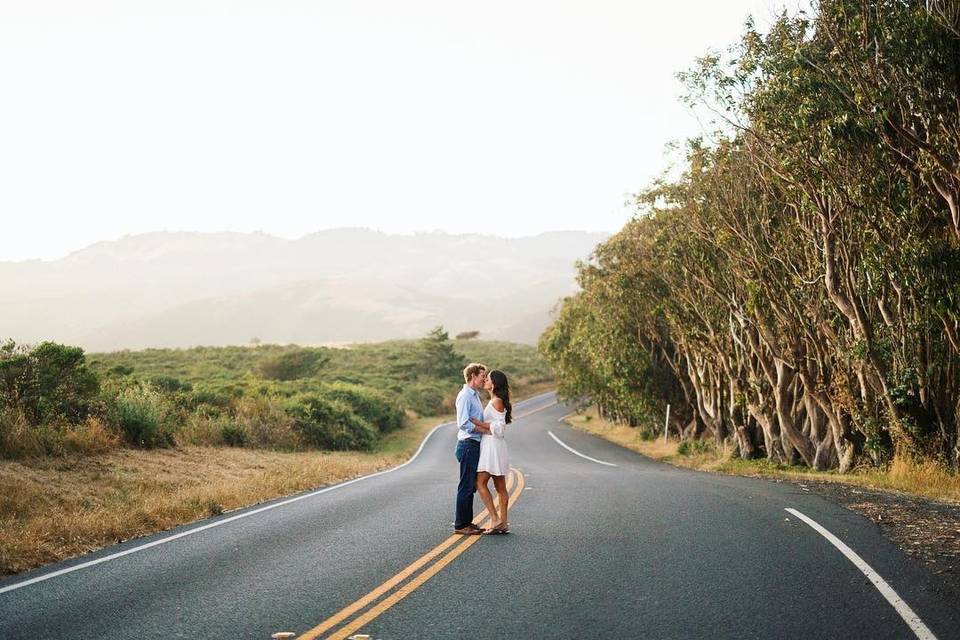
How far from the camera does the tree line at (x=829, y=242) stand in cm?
1392

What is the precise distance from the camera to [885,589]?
6.84 metres

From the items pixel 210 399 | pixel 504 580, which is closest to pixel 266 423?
pixel 210 399

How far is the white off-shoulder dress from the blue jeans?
0.29 ft

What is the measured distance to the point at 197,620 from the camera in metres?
6.21

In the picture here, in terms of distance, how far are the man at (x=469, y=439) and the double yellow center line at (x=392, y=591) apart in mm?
293

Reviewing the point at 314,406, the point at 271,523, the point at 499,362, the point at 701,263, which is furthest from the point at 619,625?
the point at 499,362

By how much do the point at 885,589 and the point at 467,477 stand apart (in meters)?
4.68

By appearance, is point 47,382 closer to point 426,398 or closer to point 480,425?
point 480,425

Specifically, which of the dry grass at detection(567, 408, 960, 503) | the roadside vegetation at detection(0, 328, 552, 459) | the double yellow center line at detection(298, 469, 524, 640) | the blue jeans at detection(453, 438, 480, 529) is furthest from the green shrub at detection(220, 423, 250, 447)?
the double yellow center line at detection(298, 469, 524, 640)

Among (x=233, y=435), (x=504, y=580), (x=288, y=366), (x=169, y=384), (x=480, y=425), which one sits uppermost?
(x=288, y=366)

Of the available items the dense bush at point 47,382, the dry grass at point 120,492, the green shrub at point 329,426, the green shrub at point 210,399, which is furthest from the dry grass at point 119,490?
the green shrub at point 329,426

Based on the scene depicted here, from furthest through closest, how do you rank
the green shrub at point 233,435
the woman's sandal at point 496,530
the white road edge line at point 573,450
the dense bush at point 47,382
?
the white road edge line at point 573,450, the green shrub at point 233,435, the dense bush at point 47,382, the woman's sandal at point 496,530

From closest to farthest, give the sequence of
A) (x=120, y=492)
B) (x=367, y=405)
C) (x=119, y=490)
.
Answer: (x=120, y=492) → (x=119, y=490) → (x=367, y=405)

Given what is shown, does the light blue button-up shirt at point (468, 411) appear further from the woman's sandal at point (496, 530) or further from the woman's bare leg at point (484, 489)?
the woman's sandal at point (496, 530)
